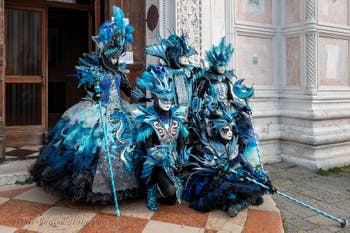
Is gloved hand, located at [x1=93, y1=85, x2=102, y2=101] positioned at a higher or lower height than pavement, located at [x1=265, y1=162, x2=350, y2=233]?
higher

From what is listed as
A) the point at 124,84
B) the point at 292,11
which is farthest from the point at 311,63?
the point at 124,84

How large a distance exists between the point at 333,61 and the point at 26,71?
5210 mm

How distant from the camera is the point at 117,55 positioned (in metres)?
3.42

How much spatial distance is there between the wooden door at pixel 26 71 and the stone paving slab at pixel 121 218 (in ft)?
9.60

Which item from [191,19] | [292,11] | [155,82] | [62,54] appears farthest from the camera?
[62,54]

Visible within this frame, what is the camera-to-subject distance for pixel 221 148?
3.39m

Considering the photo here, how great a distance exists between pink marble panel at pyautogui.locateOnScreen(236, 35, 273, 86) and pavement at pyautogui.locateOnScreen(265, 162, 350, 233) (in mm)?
1414

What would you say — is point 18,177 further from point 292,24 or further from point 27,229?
point 292,24

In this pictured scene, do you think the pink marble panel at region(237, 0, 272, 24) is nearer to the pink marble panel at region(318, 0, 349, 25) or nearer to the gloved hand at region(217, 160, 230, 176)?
the pink marble panel at region(318, 0, 349, 25)

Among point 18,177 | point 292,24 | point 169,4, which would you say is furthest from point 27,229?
point 292,24

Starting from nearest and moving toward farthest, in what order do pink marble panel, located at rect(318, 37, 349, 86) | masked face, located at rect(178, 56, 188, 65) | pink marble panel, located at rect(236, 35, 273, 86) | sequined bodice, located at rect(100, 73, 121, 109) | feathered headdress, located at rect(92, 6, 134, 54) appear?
feathered headdress, located at rect(92, 6, 134, 54)
sequined bodice, located at rect(100, 73, 121, 109)
masked face, located at rect(178, 56, 188, 65)
pink marble panel, located at rect(236, 35, 273, 86)
pink marble panel, located at rect(318, 37, 349, 86)

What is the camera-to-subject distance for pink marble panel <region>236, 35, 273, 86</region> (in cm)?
541

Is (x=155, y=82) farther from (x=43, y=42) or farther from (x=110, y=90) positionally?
(x=43, y=42)

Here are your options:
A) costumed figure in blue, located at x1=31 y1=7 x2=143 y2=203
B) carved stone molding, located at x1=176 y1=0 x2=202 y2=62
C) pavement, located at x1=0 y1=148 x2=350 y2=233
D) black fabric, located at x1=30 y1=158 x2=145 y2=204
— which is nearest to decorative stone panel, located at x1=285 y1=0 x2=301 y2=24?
carved stone molding, located at x1=176 y1=0 x2=202 y2=62
